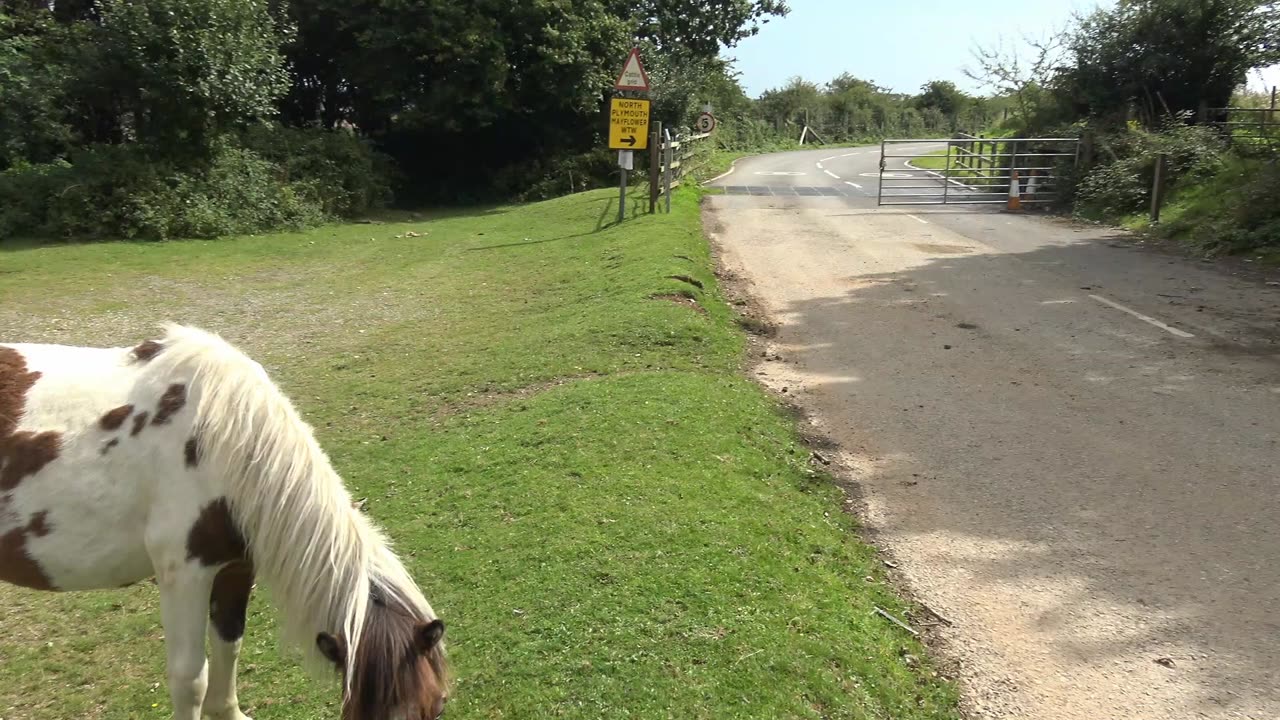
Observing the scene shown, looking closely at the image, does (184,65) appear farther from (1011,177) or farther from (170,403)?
(1011,177)

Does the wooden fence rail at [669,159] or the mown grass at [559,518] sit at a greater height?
the wooden fence rail at [669,159]

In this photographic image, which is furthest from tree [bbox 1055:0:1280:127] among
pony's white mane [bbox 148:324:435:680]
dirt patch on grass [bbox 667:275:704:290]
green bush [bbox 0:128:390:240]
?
pony's white mane [bbox 148:324:435:680]

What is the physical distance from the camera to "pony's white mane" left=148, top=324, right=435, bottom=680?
2.54 m

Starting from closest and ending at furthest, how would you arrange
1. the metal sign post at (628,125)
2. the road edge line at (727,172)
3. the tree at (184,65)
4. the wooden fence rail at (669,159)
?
the tree at (184,65), the metal sign post at (628,125), the wooden fence rail at (669,159), the road edge line at (727,172)

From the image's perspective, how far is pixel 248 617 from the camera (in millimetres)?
4047

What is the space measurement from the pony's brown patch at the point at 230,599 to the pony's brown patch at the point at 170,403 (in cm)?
55

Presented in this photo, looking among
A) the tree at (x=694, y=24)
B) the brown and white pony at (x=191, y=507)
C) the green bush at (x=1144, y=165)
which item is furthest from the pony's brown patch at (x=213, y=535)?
the tree at (x=694, y=24)

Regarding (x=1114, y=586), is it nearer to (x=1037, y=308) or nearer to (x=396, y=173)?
(x=1037, y=308)

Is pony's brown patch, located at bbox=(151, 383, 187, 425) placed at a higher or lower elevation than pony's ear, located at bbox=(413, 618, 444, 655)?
higher

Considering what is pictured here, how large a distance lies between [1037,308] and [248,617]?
29.8ft

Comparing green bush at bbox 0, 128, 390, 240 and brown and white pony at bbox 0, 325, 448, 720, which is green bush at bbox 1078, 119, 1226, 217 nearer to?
green bush at bbox 0, 128, 390, 240

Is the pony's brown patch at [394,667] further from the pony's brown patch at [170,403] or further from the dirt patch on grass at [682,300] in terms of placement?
the dirt patch on grass at [682,300]

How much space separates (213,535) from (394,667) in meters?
0.82

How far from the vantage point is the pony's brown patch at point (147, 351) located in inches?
117
